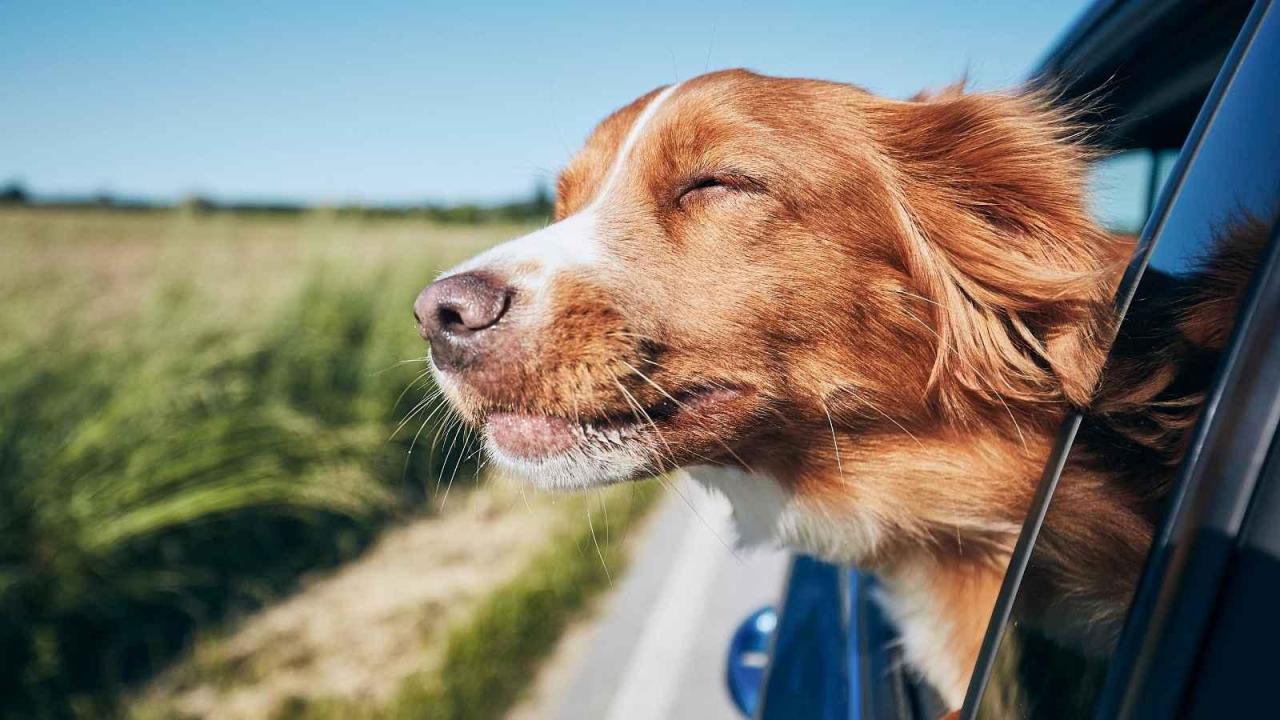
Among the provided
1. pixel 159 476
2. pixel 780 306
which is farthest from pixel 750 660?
pixel 159 476

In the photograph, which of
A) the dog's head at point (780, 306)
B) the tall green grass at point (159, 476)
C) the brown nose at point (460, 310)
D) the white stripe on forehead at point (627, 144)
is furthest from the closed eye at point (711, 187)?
the tall green grass at point (159, 476)

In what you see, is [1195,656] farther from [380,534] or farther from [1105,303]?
[380,534]

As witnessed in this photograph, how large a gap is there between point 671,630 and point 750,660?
240cm

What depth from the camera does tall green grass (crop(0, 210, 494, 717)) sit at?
3.85m

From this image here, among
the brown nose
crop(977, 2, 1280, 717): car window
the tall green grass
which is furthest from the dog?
the tall green grass

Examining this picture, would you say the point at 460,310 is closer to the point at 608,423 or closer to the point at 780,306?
the point at 608,423

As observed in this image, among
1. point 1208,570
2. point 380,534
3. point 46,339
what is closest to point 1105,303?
point 1208,570

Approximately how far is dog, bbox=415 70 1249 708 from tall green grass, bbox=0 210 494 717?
2.71m

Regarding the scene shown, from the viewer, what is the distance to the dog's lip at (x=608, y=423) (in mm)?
1620

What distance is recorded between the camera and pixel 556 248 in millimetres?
1748

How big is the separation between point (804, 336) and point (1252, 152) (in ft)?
2.90

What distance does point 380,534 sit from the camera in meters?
6.00

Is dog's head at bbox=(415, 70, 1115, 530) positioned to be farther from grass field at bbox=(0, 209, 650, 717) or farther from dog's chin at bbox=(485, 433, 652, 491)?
grass field at bbox=(0, 209, 650, 717)

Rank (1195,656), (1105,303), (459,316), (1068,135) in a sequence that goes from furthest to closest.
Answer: (1068,135), (459,316), (1105,303), (1195,656)
